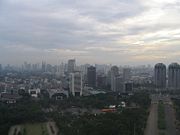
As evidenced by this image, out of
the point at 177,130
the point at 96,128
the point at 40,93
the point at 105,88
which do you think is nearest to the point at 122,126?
the point at 96,128

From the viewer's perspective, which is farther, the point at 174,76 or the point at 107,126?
the point at 174,76

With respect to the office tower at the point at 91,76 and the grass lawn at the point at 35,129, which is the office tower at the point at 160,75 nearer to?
the office tower at the point at 91,76

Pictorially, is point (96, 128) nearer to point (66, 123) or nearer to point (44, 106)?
point (66, 123)

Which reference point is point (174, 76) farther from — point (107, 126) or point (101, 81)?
point (107, 126)

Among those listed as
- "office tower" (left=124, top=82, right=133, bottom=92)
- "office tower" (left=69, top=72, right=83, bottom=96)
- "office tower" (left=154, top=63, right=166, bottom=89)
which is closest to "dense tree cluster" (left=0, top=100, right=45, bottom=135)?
"office tower" (left=69, top=72, right=83, bottom=96)

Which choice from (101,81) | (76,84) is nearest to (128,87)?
(76,84)

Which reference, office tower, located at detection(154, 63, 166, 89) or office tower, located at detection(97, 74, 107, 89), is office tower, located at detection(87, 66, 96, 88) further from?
office tower, located at detection(154, 63, 166, 89)

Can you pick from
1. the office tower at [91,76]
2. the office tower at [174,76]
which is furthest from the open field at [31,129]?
the office tower at [174,76]
